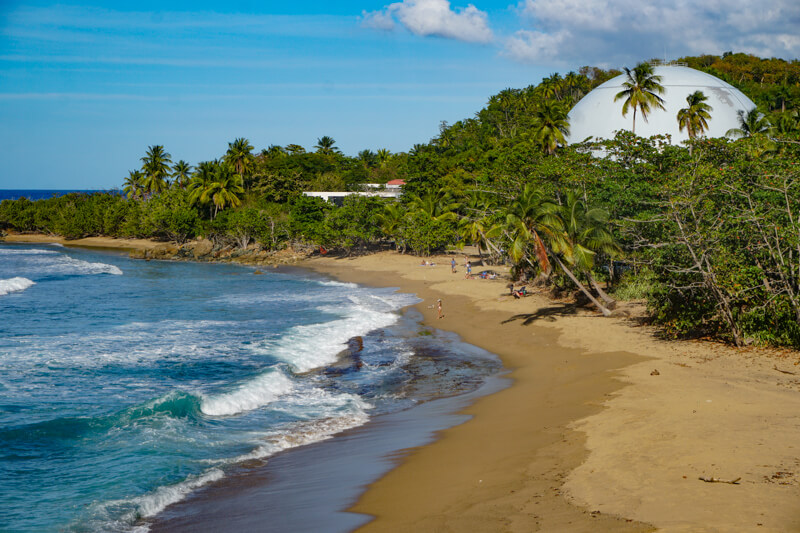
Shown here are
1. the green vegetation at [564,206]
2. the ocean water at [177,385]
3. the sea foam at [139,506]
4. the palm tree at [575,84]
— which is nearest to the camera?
the sea foam at [139,506]

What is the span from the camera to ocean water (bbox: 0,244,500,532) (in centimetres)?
1231

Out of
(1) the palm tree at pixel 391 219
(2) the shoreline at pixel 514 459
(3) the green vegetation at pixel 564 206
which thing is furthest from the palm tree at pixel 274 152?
(2) the shoreline at pixel 514 459

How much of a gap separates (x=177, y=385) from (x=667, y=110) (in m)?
44.8

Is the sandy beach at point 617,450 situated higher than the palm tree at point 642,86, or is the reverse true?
the palm tree at point 642,86

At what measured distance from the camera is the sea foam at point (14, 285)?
142ft

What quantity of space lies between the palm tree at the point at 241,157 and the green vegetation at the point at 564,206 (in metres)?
0.16

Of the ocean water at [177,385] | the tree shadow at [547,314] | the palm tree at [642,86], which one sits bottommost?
the ocean water at [177,385]

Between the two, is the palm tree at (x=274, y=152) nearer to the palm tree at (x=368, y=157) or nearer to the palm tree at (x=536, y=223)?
the palm tree at (x=368, y=157)

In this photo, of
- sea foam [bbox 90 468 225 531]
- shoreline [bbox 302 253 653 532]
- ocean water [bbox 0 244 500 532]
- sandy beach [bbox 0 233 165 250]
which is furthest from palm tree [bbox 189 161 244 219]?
sea foam [bbox 90 468 225 531]

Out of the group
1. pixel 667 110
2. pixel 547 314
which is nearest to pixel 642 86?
pixel 667 110

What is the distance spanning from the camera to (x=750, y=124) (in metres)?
47.6

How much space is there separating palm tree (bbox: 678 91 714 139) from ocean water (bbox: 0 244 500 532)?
25244 mm

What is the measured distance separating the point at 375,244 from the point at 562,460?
5418 cm

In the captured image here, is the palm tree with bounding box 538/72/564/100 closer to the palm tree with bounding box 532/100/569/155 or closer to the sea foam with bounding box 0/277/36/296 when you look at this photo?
the palm tree with bounding box 532/100/569/155
